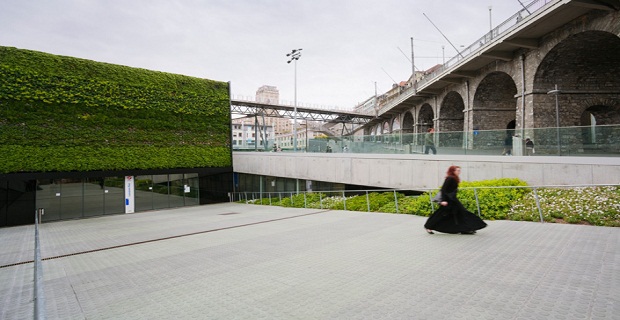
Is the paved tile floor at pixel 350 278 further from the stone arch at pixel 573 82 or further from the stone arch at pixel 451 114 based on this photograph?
the stone arch at pixel 451 114

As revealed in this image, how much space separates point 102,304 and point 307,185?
2191 centimetres

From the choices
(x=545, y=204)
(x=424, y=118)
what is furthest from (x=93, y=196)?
(x=424, y=118)

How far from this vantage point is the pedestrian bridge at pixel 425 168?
34.4 feet

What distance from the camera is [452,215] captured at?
7320 mm

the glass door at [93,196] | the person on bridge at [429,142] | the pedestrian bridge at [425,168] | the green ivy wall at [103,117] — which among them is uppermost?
the green ivy wall at [103,117]

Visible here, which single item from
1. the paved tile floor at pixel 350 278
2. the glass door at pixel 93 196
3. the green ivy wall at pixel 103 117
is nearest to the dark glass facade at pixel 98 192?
the glass door at pixel 93 196

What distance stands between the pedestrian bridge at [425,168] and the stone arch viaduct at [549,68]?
1.85 meters

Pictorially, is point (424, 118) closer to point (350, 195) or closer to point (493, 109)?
point (493, 109)

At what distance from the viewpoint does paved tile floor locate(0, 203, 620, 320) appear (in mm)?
3801

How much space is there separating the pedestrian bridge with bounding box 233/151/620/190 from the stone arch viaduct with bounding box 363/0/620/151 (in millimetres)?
1854

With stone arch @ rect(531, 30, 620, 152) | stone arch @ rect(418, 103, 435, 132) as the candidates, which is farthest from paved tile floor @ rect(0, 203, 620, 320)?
stone arch @ rect(418, 103, 435, 132)

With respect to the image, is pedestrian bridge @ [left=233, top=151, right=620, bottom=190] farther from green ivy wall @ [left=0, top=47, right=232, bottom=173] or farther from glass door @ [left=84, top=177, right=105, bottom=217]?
glass door @ [left=84, top=177, right=105, bottom=217]

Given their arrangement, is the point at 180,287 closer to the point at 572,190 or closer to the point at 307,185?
the point at 572,190

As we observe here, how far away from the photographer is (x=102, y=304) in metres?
4.50
